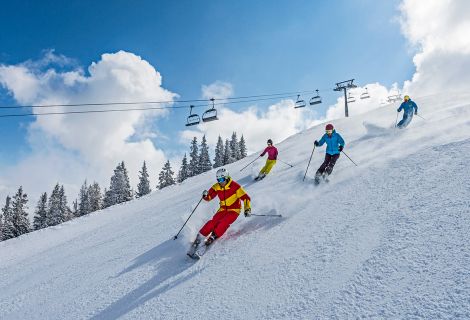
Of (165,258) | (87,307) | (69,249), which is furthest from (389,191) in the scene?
(69,249)

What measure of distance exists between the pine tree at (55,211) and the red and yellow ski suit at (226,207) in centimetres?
5911

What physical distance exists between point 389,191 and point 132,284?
5.61 metres

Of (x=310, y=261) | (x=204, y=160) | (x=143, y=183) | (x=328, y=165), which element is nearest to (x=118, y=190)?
(x=143, y=183)

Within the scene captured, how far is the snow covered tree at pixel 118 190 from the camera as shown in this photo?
61213 millimetres

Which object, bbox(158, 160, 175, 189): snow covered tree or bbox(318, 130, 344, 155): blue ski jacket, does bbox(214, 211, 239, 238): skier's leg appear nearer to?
bbox(318, 130, 344, 155): blue ski jacket

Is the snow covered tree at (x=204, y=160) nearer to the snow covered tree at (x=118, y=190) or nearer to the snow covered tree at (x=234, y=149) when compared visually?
the snow covered tree at (x=234, y=149)

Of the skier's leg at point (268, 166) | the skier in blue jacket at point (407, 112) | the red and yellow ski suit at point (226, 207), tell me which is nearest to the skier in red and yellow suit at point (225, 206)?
the red and yellow ski suit at point (226, 207)

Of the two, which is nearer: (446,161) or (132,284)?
(132,284)

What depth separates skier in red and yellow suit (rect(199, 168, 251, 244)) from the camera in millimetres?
7398

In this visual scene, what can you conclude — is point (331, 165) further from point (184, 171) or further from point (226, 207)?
point (184, 171)

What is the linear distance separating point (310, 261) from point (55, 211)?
64.5 metres

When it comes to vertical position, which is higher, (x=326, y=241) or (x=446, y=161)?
(x=446, y=161)

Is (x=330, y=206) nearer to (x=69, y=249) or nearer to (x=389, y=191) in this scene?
→ (x=389, y=191)

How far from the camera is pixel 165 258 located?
24.4ft
